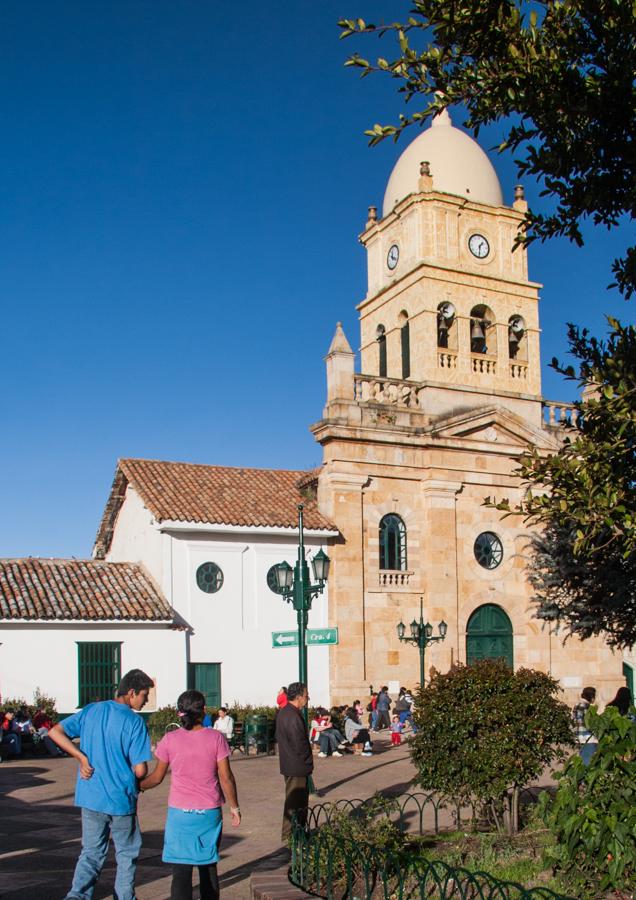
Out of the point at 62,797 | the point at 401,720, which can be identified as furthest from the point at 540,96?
the point at 401,720

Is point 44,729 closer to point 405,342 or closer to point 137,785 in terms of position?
point 137,785

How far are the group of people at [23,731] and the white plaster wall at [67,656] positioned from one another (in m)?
0.98

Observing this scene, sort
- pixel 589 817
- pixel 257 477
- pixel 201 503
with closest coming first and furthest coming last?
pixel 589 817
pixel 201 503
pixel 257 477

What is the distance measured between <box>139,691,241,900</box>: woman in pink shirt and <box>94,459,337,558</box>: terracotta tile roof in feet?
61.5

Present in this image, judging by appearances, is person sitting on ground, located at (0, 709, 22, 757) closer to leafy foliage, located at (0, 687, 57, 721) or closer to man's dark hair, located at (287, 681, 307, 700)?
leafy foliage, located at (0, 687, 57, 721)

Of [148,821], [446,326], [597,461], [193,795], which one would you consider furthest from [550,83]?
[446,326]

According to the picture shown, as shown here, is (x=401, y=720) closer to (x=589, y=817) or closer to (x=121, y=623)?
(x=121, y=623)

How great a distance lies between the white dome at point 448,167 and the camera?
102 ft

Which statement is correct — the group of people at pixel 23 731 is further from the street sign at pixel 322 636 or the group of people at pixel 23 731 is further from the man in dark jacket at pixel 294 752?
the man in dark jacket at pixel 294 752

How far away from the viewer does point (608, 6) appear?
812 centimetres

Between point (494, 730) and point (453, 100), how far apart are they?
6175 mm

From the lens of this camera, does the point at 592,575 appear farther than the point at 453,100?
Yes

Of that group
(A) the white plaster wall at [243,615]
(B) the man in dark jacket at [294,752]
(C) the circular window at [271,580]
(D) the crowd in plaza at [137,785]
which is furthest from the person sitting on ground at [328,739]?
(D) the crowd in plaza at [137,785]

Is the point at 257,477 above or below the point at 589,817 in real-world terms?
above
